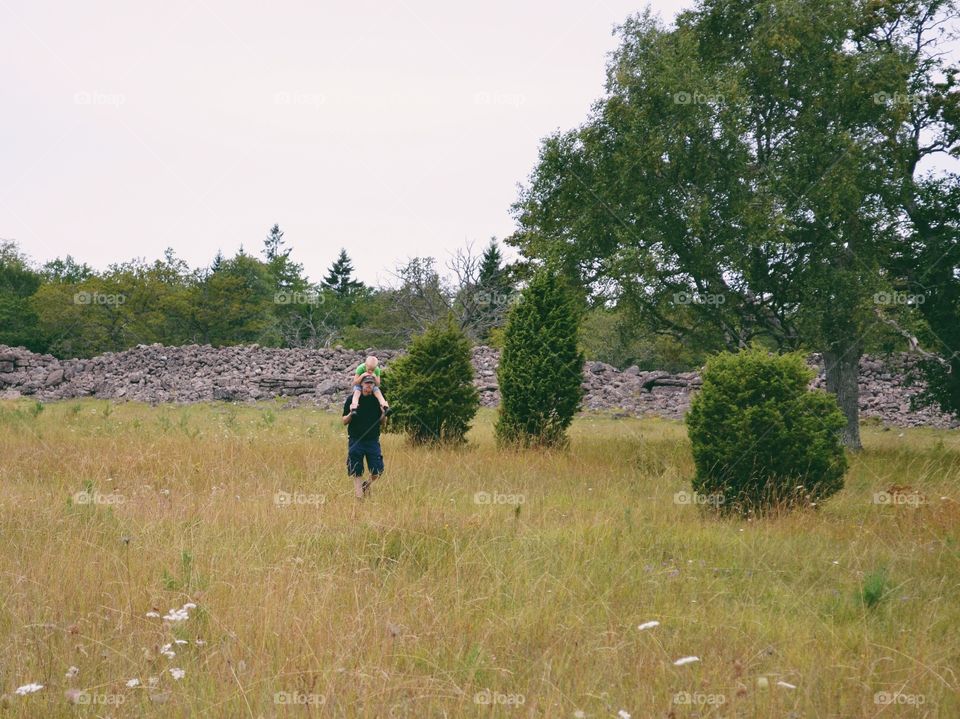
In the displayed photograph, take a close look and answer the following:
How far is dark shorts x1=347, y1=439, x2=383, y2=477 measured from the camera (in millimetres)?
9547

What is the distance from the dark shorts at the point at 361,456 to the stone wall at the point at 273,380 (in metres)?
19.4

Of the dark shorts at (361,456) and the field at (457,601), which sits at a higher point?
the dark shorts at (361,456)

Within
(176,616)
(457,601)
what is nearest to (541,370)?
(457,601)

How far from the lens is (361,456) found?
961 centimetres

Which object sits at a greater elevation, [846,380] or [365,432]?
[846,380]

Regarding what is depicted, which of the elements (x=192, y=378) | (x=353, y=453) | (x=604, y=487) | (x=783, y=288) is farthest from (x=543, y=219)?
(x=192, y=378)

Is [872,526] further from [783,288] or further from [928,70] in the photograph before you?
[928,70]

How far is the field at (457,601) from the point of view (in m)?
4.12

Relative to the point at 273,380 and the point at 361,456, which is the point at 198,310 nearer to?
the point at 273,380

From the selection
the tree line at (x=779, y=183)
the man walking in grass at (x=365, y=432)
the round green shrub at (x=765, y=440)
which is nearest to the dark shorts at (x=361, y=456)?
the man walking in grass at (x=365, y=432)

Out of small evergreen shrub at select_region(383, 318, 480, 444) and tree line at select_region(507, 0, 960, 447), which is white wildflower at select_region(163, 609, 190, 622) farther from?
tree line at select_region(507, 0, 960, 447)

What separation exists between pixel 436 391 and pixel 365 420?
5.34m

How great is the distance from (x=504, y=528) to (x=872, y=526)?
419 cm

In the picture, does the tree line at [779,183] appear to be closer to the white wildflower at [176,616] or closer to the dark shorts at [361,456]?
Result: the dark shorts at [361,456]
